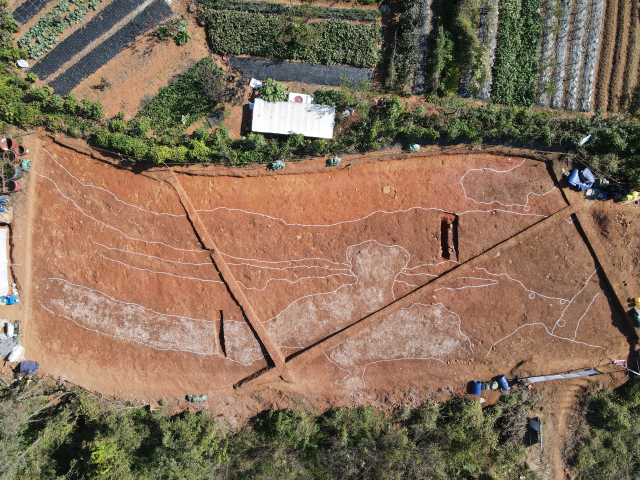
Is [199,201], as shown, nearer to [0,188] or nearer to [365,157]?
[365,157]

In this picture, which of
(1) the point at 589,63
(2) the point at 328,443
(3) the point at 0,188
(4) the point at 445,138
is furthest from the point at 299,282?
(1) the point at 589,63

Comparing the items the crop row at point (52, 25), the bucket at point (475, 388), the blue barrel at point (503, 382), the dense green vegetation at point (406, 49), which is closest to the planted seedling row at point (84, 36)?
the crop row at point (52, 25)

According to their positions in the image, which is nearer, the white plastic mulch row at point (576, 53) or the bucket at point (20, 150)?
the white plastic mulch row at point (576, 53)

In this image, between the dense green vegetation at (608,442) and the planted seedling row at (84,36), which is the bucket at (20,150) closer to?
the planted seedling row at (84,36)

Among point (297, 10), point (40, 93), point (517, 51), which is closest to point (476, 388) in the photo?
point (517, 51)

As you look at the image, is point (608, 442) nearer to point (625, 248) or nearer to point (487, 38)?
point (625, 248)
